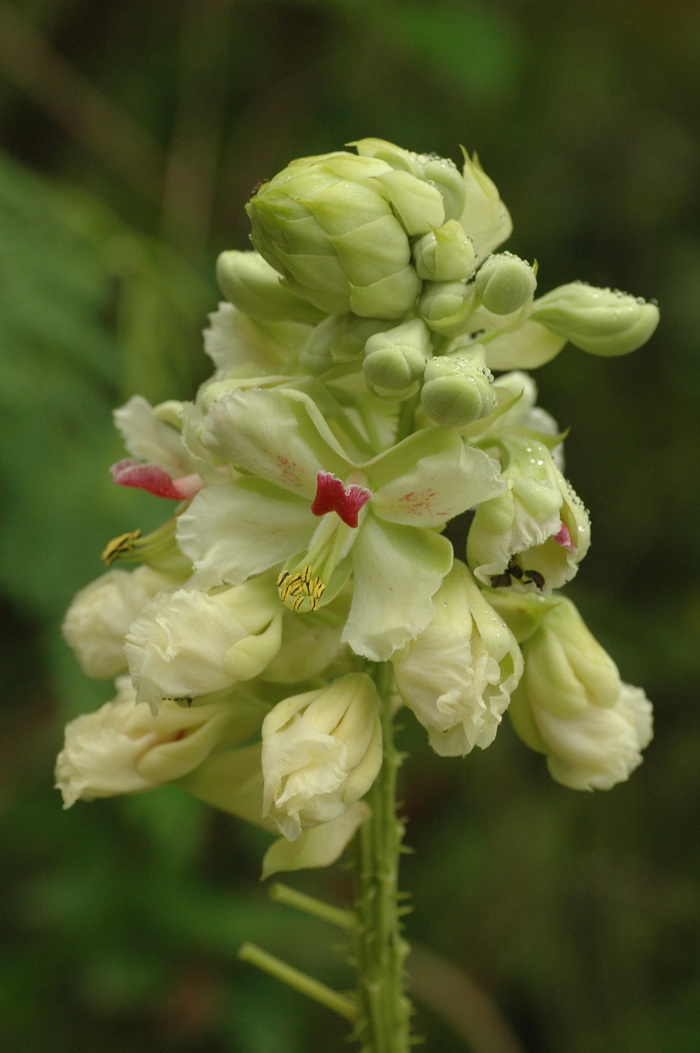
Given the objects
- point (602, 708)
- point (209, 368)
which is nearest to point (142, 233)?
point (209, 368)

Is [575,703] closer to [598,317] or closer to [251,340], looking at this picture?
[598,317]

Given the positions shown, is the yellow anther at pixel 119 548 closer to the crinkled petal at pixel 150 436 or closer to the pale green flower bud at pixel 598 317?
the crinkled petal at pixel 150 436

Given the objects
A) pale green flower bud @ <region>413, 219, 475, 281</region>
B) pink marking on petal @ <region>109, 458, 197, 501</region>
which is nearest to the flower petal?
pale green flower bud @ <region>413, 219, 475, 281</region>

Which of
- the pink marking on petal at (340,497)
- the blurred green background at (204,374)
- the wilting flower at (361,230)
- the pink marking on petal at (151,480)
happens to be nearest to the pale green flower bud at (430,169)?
the wilting flower at (361,230)

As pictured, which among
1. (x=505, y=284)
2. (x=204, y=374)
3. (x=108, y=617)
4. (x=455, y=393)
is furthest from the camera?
(x=204, y=374)

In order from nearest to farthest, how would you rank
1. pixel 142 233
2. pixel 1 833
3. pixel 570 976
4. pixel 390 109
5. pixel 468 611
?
1. pixel 468 611
2. pixel 1 833
3. pixel 570 976
4. pixel 142 233
5. pixel 390 109

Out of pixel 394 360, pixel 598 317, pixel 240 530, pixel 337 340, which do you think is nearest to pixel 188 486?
pixel 240 530

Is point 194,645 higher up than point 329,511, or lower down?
lower down

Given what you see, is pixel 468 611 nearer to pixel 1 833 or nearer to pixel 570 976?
pixel 1 833
